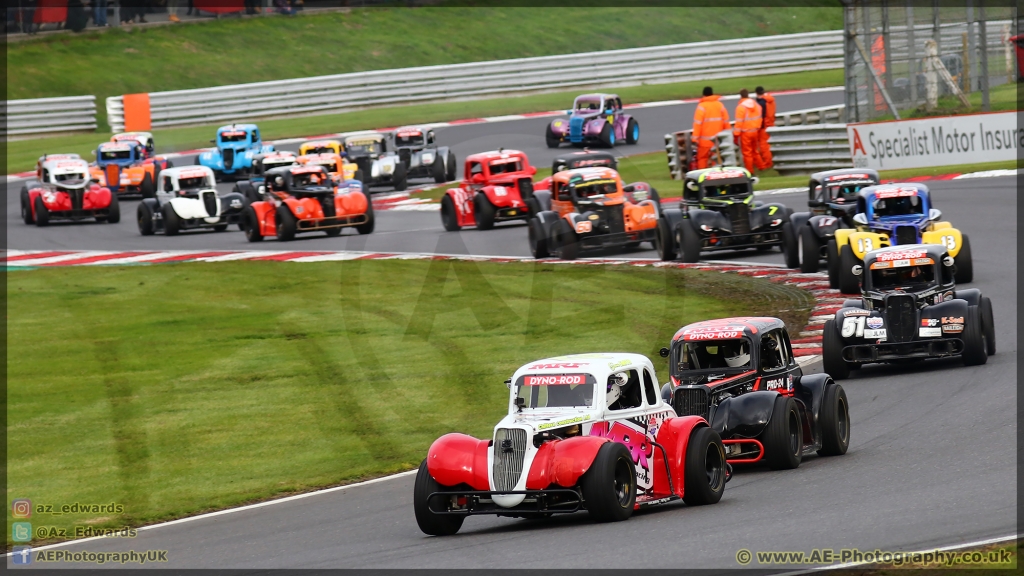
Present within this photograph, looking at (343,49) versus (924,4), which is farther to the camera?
(343,49)

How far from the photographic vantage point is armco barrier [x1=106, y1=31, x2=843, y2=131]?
156 ft

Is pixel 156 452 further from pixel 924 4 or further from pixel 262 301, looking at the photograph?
pixel 924 4

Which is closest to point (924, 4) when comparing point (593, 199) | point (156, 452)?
point (593, 199)

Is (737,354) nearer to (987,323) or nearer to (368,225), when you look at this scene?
(987,323)

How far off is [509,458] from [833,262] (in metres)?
10.8

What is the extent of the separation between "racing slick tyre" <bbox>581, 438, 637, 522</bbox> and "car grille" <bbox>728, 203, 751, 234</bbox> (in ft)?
44.2

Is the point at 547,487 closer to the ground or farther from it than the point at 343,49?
closer to the ground

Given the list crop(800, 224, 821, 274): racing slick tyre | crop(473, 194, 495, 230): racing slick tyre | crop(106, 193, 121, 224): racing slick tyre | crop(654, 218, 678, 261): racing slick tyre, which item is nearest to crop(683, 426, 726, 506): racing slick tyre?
crop(800, 224, 821, 274): racing slick tyre

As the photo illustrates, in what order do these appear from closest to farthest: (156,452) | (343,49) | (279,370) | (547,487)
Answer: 1. (547,487)
2. (156,452)
3. (279,370)
4. (343,49)

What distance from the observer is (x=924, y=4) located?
28953mm

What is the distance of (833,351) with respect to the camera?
14508 mm

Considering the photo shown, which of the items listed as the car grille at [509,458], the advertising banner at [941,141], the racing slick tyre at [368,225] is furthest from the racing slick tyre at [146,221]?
the car grille at [509,458]

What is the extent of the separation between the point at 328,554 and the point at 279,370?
7.96m

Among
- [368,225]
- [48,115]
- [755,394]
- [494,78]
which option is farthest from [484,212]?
[48,115]
